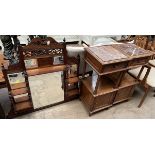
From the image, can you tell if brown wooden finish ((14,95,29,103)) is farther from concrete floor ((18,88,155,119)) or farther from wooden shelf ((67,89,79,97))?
wooden shelf ((67,89,79,97))

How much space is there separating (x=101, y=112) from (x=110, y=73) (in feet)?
1.94

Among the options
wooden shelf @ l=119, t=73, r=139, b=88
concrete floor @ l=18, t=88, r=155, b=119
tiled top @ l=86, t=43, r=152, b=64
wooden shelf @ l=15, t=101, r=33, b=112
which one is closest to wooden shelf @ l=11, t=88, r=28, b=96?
wooden shelf @ l=15, t=101, r=33, b=112

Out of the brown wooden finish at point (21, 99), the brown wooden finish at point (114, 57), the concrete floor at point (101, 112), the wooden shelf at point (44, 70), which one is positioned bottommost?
the concrete floor at point (101, 112)

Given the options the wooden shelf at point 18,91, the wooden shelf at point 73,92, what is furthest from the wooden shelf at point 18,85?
the wooden shelf at point 73,92

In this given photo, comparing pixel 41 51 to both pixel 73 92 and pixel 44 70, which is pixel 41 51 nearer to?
pixel 44 70

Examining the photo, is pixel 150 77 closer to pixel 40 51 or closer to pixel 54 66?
pixel 54 66

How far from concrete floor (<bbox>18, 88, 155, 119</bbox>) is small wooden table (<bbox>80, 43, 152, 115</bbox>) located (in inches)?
3.8

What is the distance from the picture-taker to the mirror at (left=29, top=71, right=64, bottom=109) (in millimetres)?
1814

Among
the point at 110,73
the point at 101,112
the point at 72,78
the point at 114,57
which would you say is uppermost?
the point at 114,57

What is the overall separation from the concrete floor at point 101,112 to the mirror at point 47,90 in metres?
0.11

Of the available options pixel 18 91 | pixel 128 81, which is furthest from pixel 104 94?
pixel 18 91

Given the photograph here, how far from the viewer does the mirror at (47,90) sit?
181 centimetres

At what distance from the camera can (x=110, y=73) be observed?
1.77 meters

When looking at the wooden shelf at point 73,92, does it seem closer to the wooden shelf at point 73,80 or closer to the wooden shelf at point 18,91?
the wooden shelf at point 73,80
